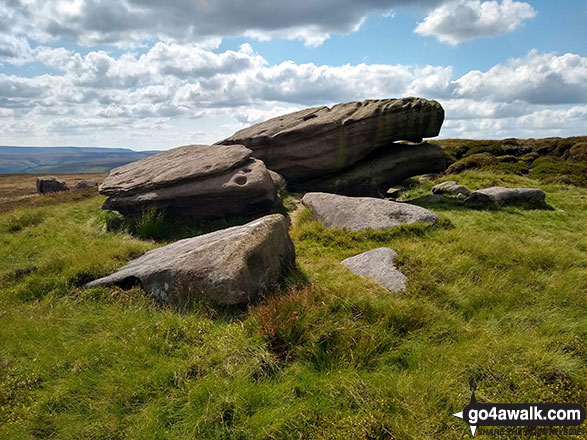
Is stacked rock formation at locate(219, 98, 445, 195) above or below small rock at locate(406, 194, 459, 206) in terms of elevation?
above

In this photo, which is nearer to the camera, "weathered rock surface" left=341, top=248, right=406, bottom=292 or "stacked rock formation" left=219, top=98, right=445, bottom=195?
"weathered rock surface" left=341, top=248, right=406, bottom=292

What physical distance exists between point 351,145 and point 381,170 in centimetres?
276

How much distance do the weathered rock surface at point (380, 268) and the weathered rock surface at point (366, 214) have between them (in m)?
3.35

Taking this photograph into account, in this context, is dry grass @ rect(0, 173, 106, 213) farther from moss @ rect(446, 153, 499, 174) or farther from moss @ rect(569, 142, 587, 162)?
moss @ rect(569, 142, 587, 162)

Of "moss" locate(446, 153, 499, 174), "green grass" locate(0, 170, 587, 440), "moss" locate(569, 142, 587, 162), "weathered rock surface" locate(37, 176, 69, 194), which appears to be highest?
"moss" locate(569, 142, 587, 162)

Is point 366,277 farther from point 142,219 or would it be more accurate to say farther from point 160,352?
point 142,219

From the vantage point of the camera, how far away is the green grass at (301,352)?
16.9 feet

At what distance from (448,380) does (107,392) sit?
548cm

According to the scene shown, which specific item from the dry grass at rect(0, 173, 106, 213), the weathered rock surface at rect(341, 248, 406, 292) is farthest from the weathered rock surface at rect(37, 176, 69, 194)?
the weathered rock surface at rect(341, 248, 406, 292)

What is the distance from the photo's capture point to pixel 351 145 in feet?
72.3

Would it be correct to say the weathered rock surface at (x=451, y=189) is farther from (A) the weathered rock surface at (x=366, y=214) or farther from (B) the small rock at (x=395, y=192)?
(A) the weathered rock surface at (x=366, y=214)

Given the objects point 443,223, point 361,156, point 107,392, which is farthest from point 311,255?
point 361,156

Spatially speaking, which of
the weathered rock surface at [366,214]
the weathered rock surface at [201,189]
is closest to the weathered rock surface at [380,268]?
the weathered rock surface at [366,214]

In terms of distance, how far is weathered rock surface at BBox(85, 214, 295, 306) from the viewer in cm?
802
